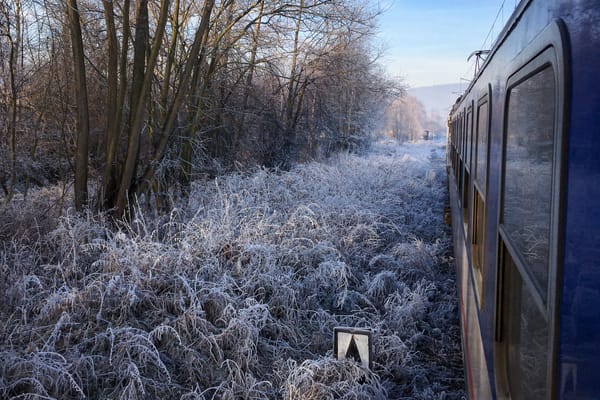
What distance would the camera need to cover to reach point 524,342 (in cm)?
129

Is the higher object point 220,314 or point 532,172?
point 532,172

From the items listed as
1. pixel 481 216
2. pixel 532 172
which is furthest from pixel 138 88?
pixel 532 172

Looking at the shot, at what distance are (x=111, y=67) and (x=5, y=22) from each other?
2.05 m

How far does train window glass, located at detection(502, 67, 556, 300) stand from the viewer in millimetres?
1027

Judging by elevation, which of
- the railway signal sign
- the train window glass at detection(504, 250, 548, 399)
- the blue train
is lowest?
the railway signal sign

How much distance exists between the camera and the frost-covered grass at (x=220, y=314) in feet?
11.8

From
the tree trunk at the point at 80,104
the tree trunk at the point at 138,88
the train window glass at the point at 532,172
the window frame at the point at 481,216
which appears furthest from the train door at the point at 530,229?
the tree trunk at the point at 80,104

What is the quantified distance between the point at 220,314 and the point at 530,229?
363 cm

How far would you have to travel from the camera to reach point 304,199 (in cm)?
905

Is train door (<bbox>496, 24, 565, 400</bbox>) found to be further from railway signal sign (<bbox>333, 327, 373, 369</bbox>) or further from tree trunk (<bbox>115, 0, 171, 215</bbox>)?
tree trunk (<bbox>115, 0, 171, 215</bbox>)

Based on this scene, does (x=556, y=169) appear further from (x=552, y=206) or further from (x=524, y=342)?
(x=524, y=342)

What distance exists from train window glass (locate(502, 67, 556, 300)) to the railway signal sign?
2.35 metres

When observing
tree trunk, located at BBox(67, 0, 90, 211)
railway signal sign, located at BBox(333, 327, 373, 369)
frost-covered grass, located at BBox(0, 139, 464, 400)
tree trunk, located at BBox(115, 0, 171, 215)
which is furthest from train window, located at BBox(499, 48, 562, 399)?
tree trunk, located at BBox(67, 0, 90, 211)

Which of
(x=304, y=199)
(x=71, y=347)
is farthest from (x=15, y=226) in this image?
(x=304, y=199)
